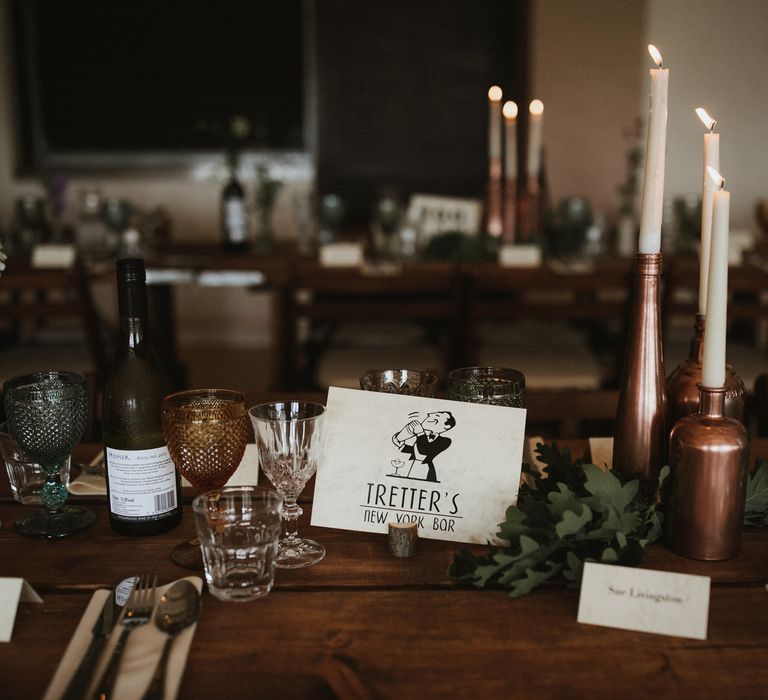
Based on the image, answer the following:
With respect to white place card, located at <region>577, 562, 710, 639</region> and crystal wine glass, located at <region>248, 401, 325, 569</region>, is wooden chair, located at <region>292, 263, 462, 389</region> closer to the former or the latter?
crystal wine glass, located at <region>248, 401, 325, 569</region>

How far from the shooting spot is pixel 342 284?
218cm

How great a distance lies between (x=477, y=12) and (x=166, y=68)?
1.68 m

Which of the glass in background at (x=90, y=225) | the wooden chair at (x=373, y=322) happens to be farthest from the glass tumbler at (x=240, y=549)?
the glass in background at (x=90, y=225)

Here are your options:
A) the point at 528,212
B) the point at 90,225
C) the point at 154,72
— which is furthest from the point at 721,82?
the point at 90,225

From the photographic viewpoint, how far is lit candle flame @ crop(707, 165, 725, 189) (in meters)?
0.76

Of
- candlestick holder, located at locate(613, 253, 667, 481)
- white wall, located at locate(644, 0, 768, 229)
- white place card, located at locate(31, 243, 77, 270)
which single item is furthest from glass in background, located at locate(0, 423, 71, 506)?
white wall, located at locate(644, 0, 768, 229)

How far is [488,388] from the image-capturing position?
930 mm

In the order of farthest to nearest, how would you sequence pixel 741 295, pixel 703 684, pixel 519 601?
pixel 741 295, pixel 519 601, pixel 703 684

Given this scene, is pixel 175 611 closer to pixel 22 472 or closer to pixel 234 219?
pixel 22 472

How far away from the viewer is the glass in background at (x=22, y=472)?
991mm

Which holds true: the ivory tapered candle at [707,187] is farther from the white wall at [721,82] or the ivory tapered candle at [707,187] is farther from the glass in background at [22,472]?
the white wall at [721,82]

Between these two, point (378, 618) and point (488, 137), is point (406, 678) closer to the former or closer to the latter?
point (378, 618)

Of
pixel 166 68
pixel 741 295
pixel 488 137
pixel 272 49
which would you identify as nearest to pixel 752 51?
pixel 488 137

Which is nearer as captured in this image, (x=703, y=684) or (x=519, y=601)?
(x=703, y=684)
